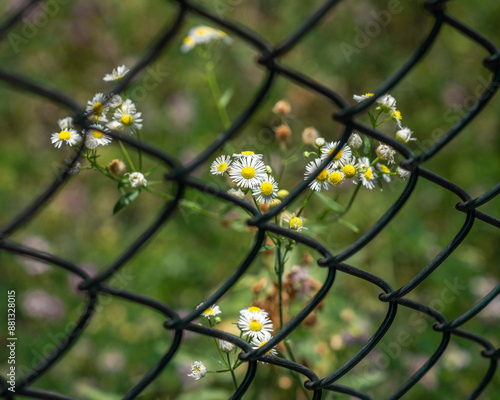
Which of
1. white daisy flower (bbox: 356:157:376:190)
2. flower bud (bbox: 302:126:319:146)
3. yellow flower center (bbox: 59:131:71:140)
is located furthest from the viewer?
flower bud (bbox: 302:126:319:146)

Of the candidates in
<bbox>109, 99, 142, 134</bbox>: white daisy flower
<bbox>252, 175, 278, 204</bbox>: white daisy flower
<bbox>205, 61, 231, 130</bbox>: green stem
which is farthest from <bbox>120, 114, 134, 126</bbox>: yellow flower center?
<bbox>205, 61, 231, 130</bbox>: green stem

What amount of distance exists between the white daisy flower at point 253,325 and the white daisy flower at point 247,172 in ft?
0.71

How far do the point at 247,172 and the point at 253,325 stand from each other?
248 mm

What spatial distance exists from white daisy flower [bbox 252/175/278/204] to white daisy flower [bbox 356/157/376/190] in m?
0.16

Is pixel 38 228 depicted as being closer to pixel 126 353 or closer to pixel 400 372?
pixel 126 353

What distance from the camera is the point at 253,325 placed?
0.96 metres

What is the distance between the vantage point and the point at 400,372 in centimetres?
185

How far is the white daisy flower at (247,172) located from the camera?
94 centimetres

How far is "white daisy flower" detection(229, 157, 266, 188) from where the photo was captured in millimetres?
941

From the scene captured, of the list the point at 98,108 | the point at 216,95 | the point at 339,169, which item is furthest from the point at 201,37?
the point at 98,108

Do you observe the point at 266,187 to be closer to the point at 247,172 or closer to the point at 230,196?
the point at 247,172

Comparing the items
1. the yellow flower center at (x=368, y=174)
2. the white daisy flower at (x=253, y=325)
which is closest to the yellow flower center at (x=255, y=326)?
the white daisy flower at (x=253, y=325)

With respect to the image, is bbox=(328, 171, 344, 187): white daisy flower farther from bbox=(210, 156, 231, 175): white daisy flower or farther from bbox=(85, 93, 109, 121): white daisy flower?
bbox=(85, 93, 109, 121): white daisy flower

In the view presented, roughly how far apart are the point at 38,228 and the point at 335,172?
1.79 metres
